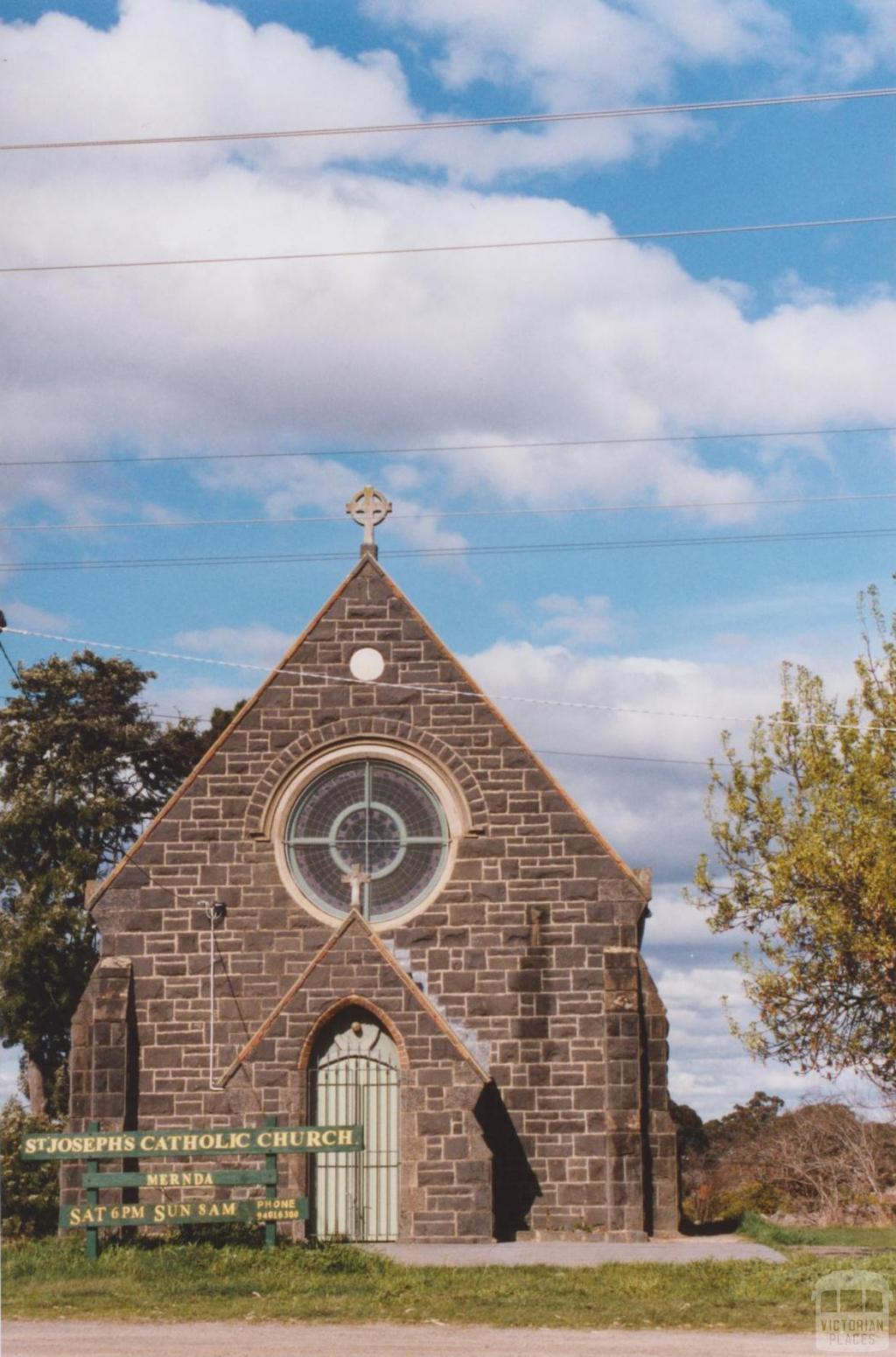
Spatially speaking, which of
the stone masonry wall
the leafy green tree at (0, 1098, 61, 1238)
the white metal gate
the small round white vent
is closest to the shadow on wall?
the stone masonry wall

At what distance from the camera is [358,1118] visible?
23.0 meters

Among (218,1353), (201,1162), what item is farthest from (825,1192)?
(218,1353)

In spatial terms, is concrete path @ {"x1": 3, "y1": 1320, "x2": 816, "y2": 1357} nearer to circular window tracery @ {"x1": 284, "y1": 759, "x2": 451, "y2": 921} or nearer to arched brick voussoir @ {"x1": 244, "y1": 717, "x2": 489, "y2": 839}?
circular window tracery @ {"x1": 284, "y1": 759, "x2": 451, "y2": 921}

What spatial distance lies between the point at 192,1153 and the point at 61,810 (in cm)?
2350

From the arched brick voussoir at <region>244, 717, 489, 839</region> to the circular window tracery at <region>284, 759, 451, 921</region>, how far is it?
14.0 inches

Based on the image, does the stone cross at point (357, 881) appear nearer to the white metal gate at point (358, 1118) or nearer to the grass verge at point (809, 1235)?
the white metal gate at point (358, 1118)

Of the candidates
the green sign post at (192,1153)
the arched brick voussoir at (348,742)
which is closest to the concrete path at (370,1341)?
the green sign post at (192,1153)

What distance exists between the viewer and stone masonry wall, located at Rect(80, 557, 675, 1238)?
2342 centimetres

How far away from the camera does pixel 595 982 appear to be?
24062 millimetres

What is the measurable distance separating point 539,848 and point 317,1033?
4.04m

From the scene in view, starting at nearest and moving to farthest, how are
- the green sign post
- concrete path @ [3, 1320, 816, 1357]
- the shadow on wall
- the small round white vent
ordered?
concrete path @ [3, 1320, 816, 1357]
the green sign post
the shadow on wall
the small round white vent

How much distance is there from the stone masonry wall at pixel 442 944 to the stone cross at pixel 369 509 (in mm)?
699

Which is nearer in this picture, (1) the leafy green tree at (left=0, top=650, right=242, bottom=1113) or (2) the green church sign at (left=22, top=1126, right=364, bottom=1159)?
(2) the green church sign at (left=22, top=1126, right=364, bottom=1159)

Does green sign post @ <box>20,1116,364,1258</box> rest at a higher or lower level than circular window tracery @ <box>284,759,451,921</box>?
lower
